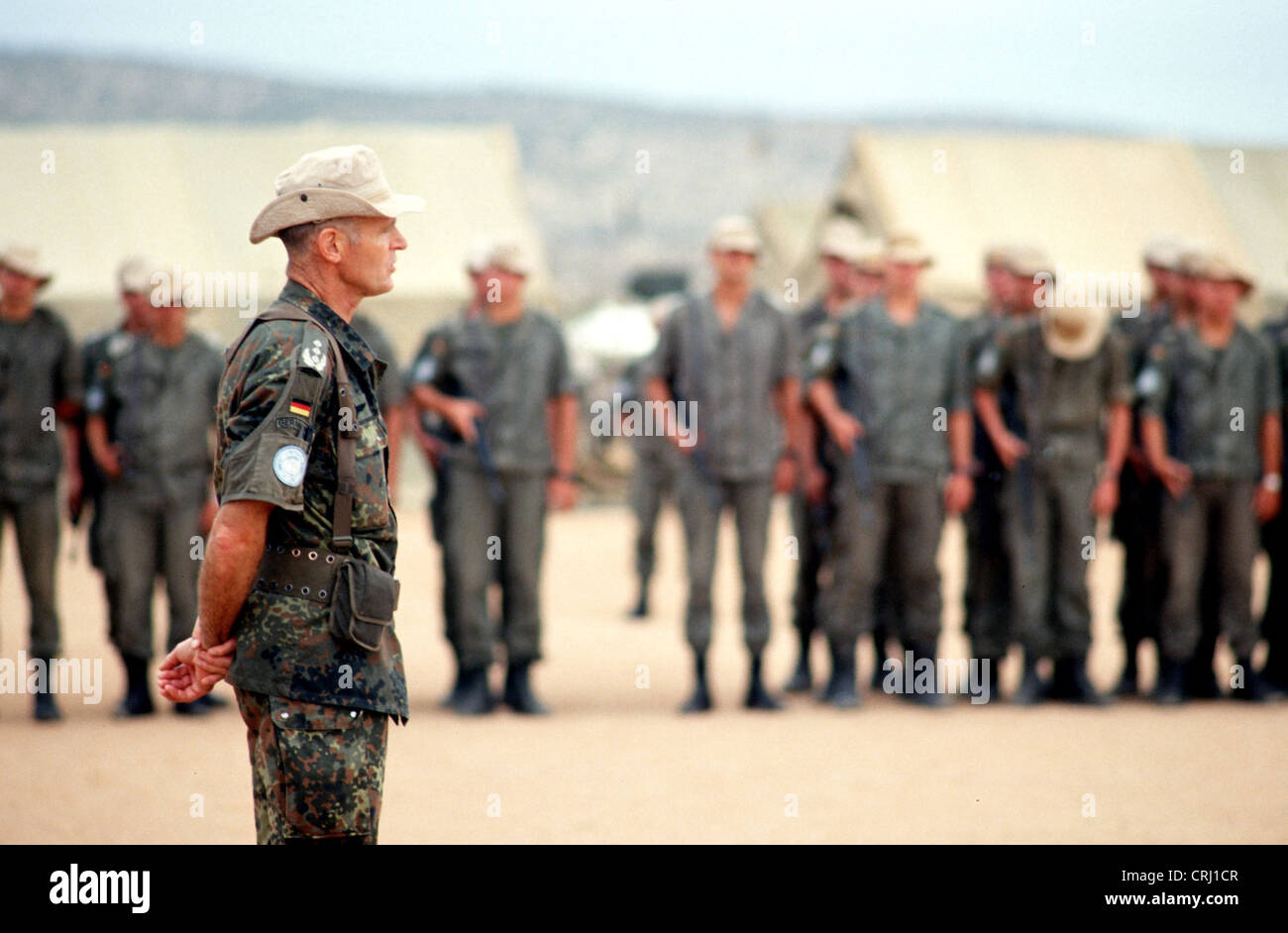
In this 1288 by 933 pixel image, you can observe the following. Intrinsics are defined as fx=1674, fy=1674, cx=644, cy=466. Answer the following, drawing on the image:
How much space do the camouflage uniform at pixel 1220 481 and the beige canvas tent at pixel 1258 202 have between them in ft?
41.1

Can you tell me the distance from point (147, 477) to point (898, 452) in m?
3.65

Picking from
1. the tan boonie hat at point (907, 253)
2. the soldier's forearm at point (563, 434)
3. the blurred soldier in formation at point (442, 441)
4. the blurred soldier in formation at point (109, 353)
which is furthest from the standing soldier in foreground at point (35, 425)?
the tan boonie hat at point (907, 253)

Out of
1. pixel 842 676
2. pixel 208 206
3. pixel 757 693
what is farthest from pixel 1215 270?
pixel 208 206

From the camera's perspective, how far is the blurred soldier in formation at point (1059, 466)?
821 centimetres

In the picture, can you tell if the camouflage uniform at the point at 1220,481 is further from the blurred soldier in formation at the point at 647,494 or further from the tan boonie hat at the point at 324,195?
the tan boonie hat at the point at 324,195

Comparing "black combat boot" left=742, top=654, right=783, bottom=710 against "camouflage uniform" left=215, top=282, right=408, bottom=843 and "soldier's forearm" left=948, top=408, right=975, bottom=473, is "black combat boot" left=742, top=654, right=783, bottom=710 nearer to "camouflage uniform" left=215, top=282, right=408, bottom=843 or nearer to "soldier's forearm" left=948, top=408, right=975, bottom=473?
"soldier's forearm" left=948, top=408, right=975, bottom=473

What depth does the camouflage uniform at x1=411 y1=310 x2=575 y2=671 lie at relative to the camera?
8.15 m

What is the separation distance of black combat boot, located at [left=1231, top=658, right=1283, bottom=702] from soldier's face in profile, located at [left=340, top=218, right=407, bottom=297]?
20.2 feet

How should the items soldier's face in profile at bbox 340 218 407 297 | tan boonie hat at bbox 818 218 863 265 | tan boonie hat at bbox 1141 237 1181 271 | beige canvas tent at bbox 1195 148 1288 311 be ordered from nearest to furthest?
1. soldier's face in profile at bbox 340 218 407 297
2. tan boonie hat at bbox 1141 237 1181 271
3. tan boonie hat at bbox 818 218 863 265
4. beige canvas tent at bbox 1195 148 1288 311

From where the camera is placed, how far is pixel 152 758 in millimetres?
6914

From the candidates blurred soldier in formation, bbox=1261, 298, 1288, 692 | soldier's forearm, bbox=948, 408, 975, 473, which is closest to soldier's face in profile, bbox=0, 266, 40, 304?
soldier's forearm, bbox=948, 408, 975, 473

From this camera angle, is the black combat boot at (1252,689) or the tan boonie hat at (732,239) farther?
the black combat boot at (1252,689)
